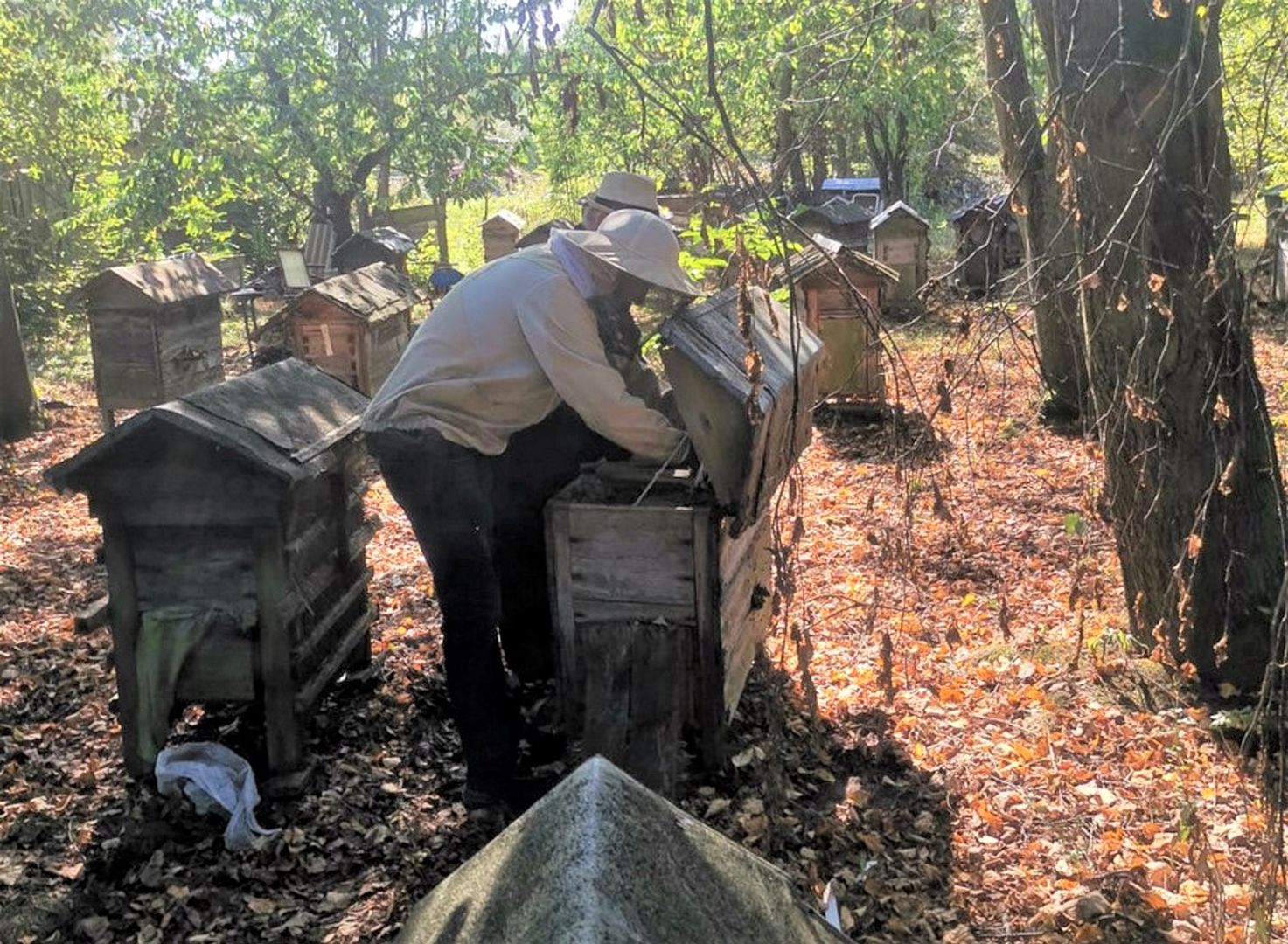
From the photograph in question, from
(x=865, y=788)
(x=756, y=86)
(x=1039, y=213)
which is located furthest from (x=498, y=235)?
(x=865, y=788)

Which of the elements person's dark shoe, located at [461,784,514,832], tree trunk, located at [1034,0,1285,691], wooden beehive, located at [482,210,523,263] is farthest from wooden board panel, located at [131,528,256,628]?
wooden beehive, located at [482,210,523,263]

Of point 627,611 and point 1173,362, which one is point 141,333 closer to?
point 627,611

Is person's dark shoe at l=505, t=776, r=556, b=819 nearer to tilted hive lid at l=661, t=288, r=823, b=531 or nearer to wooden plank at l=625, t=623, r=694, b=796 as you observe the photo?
wooden plank at l=625, t=623, r=694, b=796

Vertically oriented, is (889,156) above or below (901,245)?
above

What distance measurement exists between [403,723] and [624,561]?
148 centimetres

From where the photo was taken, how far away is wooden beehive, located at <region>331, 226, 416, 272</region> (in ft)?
62.8

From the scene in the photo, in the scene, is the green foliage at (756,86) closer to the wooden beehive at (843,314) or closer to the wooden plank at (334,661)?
the wooden beehive at (843,314)

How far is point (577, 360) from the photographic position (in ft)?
13.8

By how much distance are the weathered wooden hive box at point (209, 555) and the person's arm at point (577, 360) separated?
105 centimetres

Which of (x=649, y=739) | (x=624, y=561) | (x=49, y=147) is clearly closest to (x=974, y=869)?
(x=649, y=739)

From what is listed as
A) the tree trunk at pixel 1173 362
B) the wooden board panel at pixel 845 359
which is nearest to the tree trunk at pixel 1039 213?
the wooden board panel at pixel 845 359

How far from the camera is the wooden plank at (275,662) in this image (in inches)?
175

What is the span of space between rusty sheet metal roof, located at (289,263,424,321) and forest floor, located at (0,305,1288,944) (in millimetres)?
4873

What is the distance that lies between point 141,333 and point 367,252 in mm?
9253
